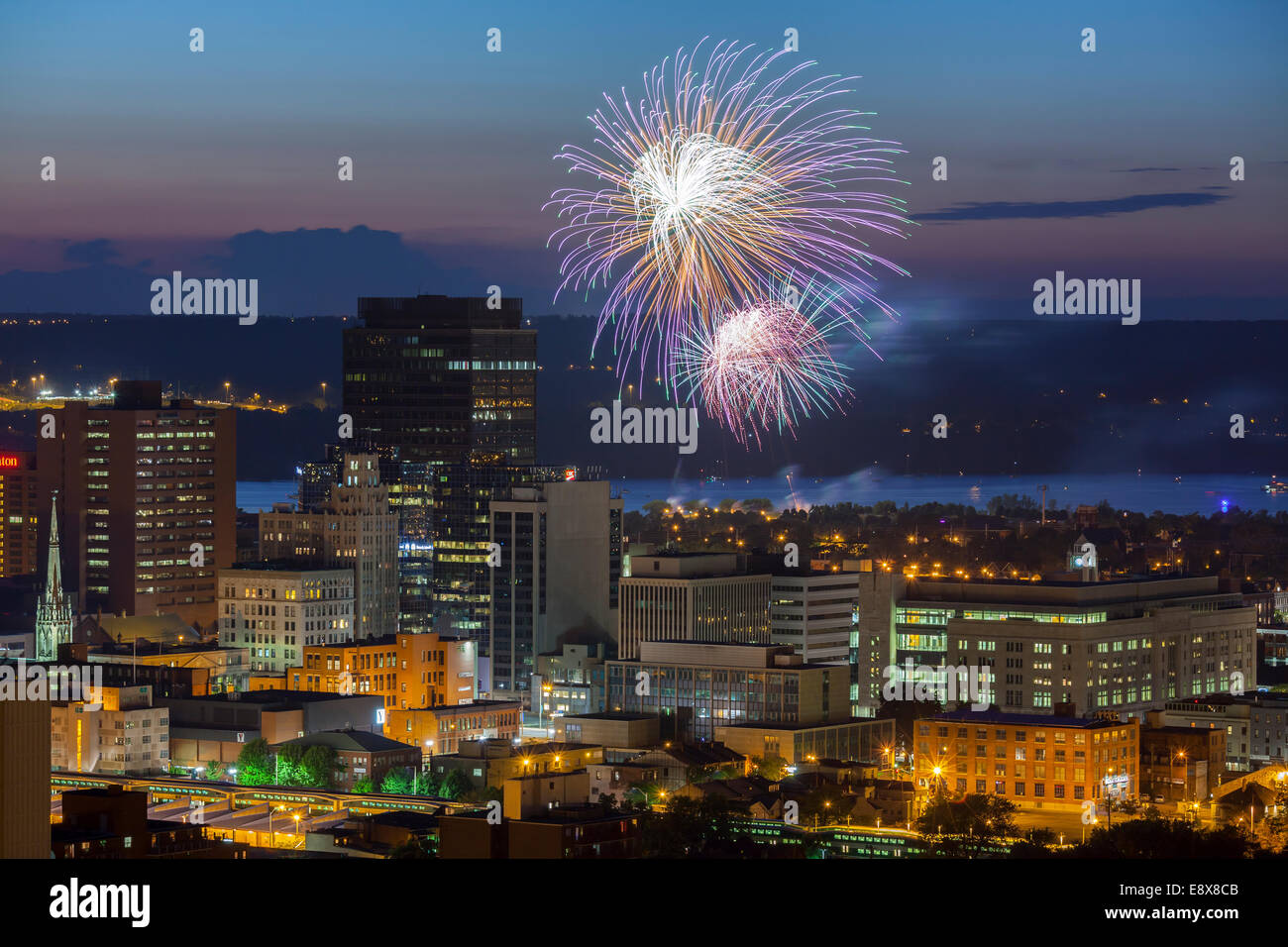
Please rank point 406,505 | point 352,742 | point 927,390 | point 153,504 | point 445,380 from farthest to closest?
point 927,390
point 445,380
point 153,504
point 406,505
point 352,742

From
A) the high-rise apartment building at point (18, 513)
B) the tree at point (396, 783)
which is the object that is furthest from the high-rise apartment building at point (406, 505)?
the tree at point (396, 783)

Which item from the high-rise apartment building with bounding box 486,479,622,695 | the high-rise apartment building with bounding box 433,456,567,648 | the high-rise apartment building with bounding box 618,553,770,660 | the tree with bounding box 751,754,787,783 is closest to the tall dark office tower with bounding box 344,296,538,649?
the high-rise apartment building with bounding box 433,456,567,648

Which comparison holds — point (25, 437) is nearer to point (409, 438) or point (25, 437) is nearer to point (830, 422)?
point (409, 438)

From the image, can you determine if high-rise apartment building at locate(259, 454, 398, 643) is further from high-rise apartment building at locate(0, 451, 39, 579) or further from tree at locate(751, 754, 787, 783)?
tree at locate(751, 754, 787, 783)

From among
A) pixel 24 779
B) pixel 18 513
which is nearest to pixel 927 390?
pixel 18 513

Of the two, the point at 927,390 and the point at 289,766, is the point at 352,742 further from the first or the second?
the point at 927,390
